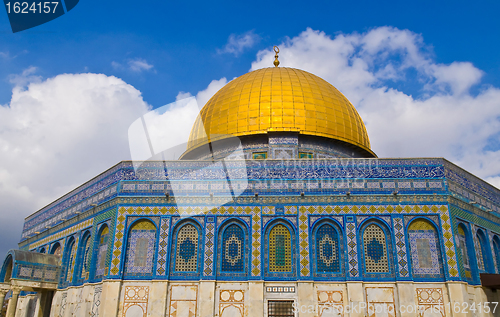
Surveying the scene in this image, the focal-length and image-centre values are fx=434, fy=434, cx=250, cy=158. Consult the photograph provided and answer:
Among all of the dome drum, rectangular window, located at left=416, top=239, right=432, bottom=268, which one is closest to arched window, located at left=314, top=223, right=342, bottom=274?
rectangular window, located at left=416, top=239, right=432, bottom=268

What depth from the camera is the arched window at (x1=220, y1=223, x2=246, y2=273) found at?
13.7 m

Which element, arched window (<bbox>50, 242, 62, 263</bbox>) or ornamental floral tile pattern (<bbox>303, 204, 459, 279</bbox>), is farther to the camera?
arched window (<bbox>50, 242, 62, 263</bbox>)

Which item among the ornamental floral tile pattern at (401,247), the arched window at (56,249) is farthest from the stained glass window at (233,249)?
the arched window at (56,249)

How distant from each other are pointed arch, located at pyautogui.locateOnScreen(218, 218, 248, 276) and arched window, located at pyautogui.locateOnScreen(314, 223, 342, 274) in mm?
2289

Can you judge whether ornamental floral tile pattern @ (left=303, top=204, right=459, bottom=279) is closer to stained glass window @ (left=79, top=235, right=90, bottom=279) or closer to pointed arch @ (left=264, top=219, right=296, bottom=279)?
pointed arch @ (left=264, top=219, right=296, bottom=279)

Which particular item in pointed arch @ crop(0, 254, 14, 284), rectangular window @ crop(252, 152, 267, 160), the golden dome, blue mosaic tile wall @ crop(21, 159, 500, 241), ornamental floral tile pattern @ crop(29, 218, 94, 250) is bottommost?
pointed arch @ crop(0, 254, 14, 284)

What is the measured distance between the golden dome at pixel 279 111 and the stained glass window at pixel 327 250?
17.2ft

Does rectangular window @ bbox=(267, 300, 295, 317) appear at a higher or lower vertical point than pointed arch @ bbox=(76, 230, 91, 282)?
lower

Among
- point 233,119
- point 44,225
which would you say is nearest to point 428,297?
point 233,119

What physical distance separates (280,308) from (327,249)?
2348 millimetres

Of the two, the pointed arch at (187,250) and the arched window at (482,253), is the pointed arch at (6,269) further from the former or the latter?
the arched window at (482,253)

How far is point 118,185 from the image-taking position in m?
14.7

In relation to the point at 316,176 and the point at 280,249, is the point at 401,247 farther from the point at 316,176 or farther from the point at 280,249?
the point at 280,249

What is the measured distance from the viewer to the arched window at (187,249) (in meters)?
13.8
